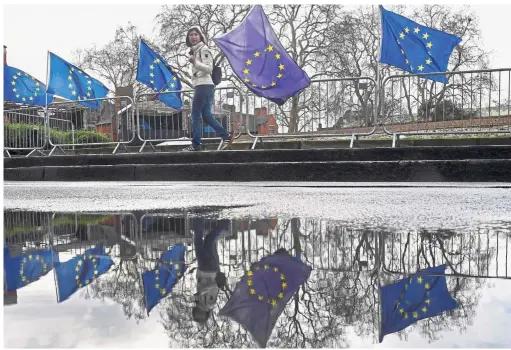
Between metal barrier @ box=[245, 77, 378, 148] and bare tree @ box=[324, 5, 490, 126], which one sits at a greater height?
bare tree @ box=[324, 5, 490, 126]

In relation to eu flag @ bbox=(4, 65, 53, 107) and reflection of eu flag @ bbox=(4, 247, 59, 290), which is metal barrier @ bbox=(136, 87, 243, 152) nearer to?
eu flag @ bbox=(4, 65, 53, 107)

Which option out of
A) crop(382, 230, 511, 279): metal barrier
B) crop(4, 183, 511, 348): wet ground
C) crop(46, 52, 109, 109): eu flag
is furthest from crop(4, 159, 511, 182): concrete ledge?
crop(46, 52, 109, 109): eu flag

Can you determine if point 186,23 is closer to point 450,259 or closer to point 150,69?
point 150,69

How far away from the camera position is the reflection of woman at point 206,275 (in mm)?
1438

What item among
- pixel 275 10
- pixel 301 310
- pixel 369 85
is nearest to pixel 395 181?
pixel 369 85

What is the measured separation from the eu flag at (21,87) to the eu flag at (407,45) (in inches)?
434

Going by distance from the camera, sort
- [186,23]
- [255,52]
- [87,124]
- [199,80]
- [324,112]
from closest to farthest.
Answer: [199,80], [255,52], [324,112], [87,124], [186,23]

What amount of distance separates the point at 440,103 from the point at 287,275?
11244 millimetres

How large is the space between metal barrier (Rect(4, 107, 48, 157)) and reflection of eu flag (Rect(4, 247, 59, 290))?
13.6 meters

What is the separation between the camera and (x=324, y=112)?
43.3 ft

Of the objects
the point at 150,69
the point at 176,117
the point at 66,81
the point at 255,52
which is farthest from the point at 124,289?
the point at 150,69

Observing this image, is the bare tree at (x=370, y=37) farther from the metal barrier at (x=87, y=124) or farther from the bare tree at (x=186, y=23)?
the metal barrier at (x=87, y=124)

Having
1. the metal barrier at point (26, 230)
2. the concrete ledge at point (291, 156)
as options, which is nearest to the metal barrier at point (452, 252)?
the metal barrier at point (26, 230)

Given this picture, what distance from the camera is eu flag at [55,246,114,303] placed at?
1723 mm
